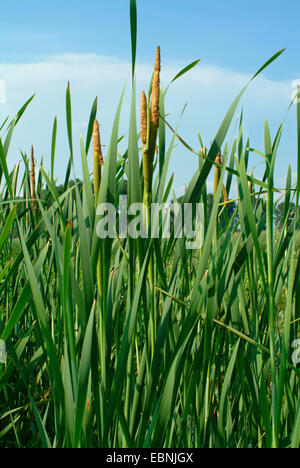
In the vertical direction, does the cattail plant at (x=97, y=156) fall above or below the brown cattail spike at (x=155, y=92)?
below

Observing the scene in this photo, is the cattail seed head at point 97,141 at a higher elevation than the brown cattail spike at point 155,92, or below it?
below

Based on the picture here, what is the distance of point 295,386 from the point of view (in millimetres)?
873

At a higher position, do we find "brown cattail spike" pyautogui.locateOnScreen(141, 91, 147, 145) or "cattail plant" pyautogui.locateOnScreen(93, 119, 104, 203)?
"brown cattail spike" pyautogui.locateOnScreen(141, 91, 147, 145)

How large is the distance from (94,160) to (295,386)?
2.19 ft

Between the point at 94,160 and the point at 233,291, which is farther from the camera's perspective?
the point at 233,291

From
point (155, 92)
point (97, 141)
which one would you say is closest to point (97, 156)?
point (97, 141)

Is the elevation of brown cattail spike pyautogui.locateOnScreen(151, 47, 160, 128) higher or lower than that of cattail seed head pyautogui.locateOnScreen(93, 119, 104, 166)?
higher

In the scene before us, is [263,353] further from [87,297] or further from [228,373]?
[87,297]

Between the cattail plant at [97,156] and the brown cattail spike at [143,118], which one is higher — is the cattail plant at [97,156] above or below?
below

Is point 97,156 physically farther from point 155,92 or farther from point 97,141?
point 155,92

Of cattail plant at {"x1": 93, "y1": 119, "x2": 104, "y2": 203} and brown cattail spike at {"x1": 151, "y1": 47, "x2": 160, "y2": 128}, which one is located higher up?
brown cattail spike at {"x1": 151, "y1": 47, "x2": 160, "y2": 128}
